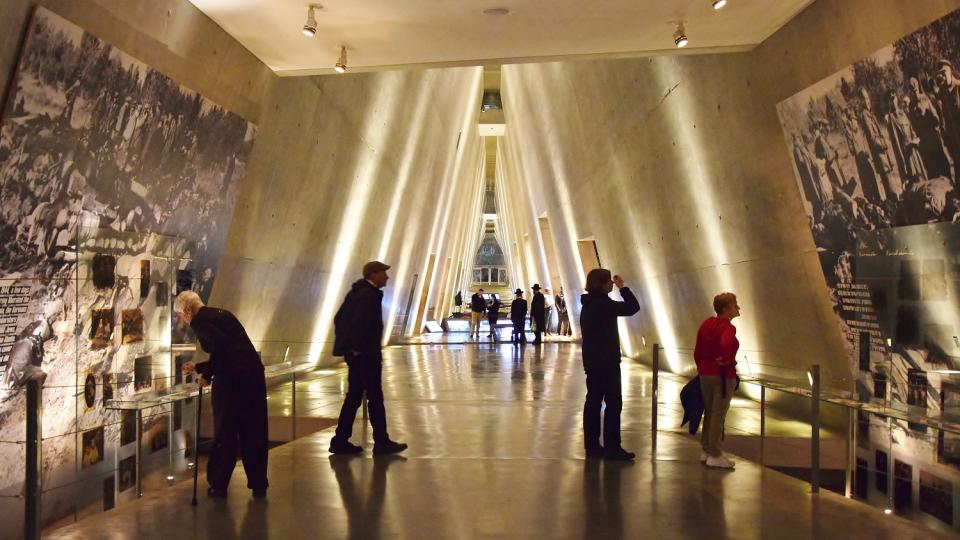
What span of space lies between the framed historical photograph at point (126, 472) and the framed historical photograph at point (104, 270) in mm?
1399

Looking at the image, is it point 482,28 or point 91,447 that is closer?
point 91,447

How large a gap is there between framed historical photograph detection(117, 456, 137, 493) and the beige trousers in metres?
3.92

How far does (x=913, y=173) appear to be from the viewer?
17.0 feet

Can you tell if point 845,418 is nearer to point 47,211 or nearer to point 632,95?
point 47,211

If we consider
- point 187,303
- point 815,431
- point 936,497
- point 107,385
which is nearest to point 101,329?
point 107,385

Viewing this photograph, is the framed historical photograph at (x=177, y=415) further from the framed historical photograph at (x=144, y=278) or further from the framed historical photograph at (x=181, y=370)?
the framed historical photograph at (x=144, y=278)

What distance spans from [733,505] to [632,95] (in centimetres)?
712

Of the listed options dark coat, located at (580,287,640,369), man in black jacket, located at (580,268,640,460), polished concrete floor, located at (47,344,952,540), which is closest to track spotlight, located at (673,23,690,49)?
man in black jacket, located at (580,268,640,460)

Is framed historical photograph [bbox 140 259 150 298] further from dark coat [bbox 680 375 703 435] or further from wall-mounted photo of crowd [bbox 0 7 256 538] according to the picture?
dark coat [bbox 680 375 703 435]

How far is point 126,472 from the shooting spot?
498cm

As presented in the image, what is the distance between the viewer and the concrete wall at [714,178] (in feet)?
20.1

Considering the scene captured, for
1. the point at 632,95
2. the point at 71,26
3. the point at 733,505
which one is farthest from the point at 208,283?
the point at 632,95

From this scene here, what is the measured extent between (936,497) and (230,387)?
4309mm

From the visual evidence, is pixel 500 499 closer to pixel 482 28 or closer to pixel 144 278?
pixel 144 278
